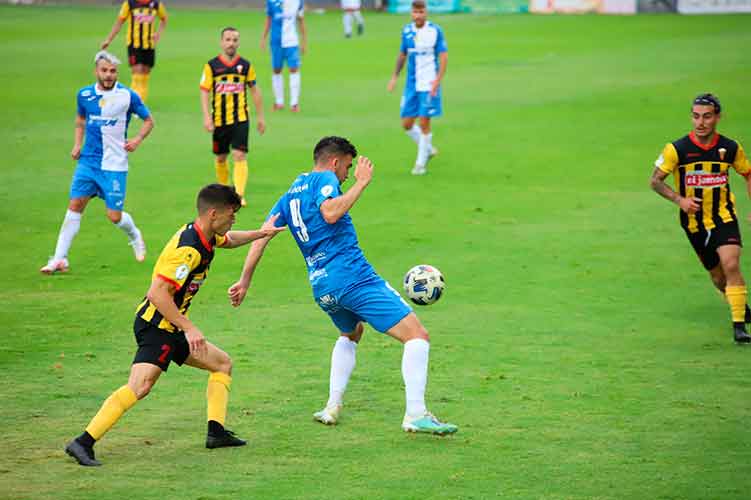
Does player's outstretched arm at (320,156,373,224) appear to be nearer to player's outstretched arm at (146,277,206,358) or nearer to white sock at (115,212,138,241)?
player's outstretched arm at (146,277,206,358)

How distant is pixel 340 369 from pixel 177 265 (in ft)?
5.62

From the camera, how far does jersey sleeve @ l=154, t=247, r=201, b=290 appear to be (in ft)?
25.1

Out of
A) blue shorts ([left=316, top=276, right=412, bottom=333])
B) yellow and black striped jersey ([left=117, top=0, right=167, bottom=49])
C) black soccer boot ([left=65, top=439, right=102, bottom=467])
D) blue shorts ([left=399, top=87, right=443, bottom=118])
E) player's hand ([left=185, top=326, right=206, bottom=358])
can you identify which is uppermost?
yellow and black striped jersey ([left=117, top=0, right=167, bottom=49])

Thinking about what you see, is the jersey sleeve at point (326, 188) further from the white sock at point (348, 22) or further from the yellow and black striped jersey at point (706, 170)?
the white sock at point (348, 22)

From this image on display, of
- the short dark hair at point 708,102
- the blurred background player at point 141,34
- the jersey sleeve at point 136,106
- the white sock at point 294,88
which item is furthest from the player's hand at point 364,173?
the white sock at point 294,88

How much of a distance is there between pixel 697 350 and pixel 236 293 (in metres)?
4.76

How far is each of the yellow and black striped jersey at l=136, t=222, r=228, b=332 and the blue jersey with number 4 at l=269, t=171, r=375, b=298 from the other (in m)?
0.69

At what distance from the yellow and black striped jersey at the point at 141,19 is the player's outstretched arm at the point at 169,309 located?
17.1 meters

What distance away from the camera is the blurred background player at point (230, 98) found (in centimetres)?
1680

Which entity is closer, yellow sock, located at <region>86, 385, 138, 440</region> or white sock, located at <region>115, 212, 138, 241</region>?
yellow sock, located at <region>86, 385, 138, 440</region>

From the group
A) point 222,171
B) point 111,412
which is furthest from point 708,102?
point 222,171

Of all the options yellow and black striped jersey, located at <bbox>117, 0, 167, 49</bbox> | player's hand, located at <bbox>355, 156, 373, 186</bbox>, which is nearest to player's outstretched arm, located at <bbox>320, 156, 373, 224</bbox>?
player's hand, located at <bbox>355, 156, 373, 186</bbox>

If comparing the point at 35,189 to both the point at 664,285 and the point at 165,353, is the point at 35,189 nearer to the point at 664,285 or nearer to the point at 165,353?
the point at 664,285

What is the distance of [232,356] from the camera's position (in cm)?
1051
